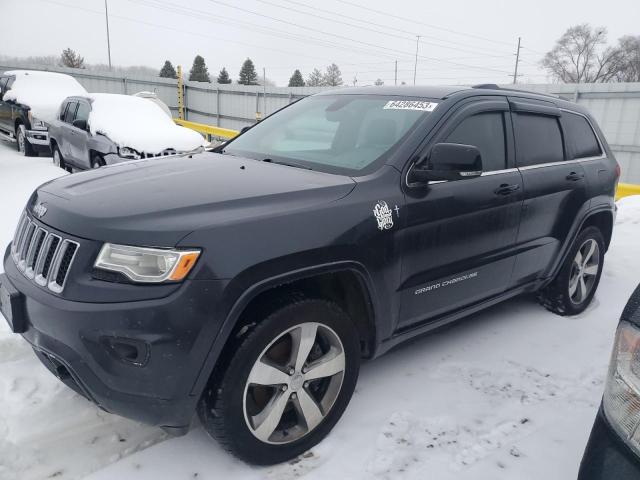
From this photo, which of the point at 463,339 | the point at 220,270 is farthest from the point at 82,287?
the point at 463,339

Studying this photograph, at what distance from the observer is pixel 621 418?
4.72 feet

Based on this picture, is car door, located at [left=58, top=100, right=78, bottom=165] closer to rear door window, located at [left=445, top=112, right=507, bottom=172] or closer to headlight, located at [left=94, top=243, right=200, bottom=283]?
rear door window, located at [left=445, top=112, right=507, bottom=172]

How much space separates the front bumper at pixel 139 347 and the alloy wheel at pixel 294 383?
29 centimetres

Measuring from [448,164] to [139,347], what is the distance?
1.72 meters

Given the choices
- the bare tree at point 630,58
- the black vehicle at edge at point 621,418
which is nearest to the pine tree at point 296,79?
the bare tree at point 630,58

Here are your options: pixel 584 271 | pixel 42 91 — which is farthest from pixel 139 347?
pixel 42 91

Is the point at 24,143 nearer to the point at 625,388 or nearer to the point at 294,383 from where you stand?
the point at 294,383

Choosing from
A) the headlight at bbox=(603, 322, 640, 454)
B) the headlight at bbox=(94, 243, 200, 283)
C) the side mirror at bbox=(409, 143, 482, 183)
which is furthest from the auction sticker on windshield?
the headlight at bbox=(603, 322, 640, 454)

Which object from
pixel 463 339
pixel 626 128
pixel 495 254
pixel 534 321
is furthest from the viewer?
pixel 626 128

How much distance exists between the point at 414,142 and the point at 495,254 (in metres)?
1.00

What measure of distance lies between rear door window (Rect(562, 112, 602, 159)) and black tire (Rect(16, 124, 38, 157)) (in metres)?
10.1

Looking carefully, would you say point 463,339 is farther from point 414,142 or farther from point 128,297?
point 128,297

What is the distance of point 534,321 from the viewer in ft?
13.5

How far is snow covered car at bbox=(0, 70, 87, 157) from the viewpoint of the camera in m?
10.3
